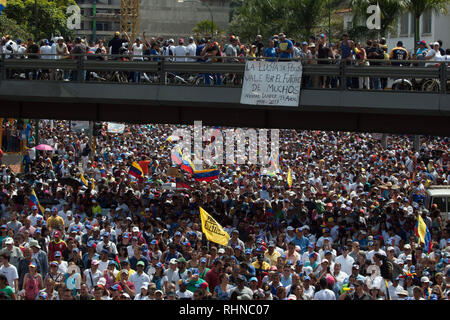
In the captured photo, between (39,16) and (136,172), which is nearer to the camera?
(136,172)

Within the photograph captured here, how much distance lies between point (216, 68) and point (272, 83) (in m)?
1.39

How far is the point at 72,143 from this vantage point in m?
39.5

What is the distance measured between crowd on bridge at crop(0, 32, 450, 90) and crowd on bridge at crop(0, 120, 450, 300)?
2.82 meters

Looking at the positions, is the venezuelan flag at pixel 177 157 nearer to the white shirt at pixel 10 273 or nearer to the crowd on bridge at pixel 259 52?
the crowd on bridge at pixel 259 52

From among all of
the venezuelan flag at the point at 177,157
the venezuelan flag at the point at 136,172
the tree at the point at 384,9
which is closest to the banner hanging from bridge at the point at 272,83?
the venezuelan flag at the point at 136,172

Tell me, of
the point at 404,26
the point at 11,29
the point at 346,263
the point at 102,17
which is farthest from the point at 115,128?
the point at 102,17

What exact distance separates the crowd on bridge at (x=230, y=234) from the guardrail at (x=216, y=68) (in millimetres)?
2882

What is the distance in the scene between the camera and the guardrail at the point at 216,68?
64.3 feet

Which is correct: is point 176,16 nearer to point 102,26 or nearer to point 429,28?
point 102,26

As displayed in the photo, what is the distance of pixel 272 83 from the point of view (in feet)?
67.4

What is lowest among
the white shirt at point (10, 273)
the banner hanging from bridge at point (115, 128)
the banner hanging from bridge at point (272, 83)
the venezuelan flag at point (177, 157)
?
the white shirt at point (10, 273)
